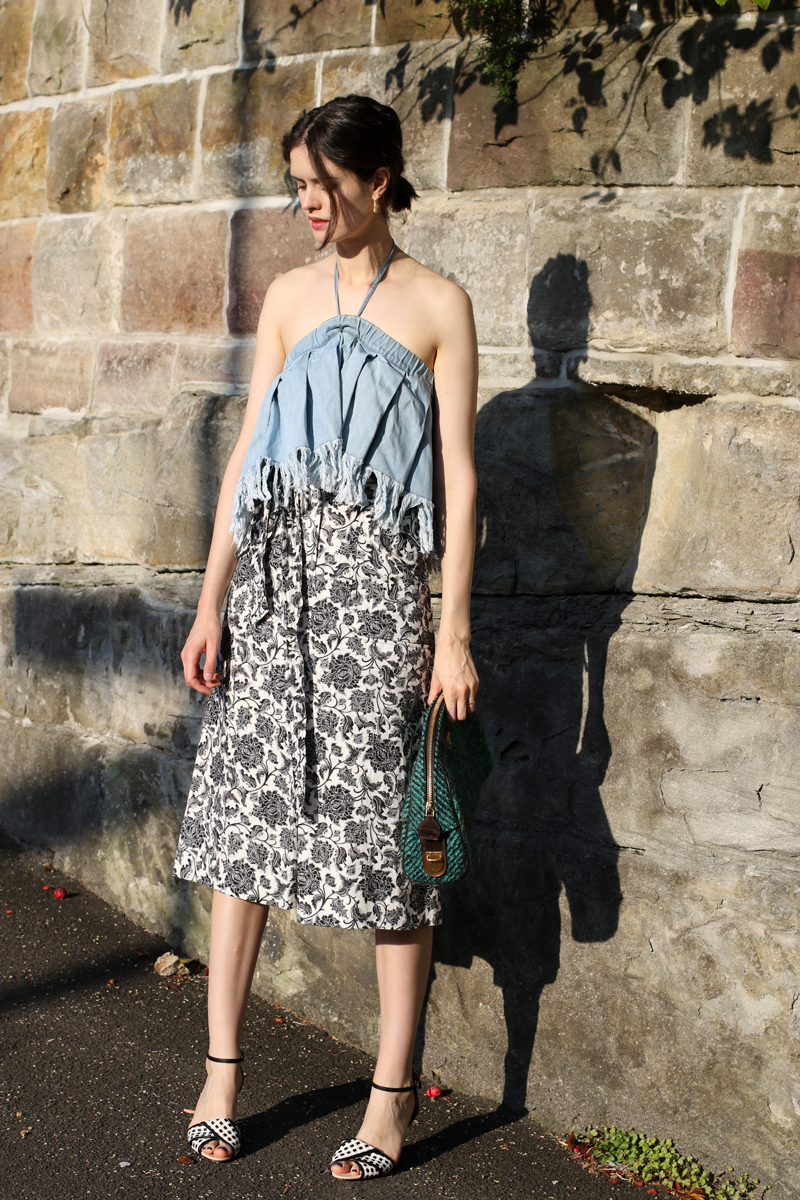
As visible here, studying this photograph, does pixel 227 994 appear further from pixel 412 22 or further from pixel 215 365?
pixel 412 22

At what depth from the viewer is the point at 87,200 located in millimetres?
3760

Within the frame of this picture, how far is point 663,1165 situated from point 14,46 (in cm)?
402

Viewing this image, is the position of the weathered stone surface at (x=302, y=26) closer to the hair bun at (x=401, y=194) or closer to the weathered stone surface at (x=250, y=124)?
the weathered stone surface at (x=250, y=124)

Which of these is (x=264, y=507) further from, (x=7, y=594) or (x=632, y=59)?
(x=7, y=594)

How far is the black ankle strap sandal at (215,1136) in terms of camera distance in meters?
2.48

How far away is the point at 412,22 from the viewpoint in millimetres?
2953

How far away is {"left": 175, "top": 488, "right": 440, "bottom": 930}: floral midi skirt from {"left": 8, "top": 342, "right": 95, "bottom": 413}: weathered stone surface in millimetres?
1644

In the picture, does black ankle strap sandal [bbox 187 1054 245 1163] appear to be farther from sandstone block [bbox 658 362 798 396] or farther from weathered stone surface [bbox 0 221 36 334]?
weathered stone surface [bbox 0 221 36 334]

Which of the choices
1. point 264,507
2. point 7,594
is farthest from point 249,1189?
point 7,594

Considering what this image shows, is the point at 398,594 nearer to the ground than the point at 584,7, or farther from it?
nearer to the ground

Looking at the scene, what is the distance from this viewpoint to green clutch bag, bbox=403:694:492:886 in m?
2.27

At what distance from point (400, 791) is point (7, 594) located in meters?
2.20

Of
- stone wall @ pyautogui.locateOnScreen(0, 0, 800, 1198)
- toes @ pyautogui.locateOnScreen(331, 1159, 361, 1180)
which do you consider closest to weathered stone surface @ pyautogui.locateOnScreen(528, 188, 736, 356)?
stone wall @ pyautogui.locateOnScreen(0, 0, 800, 1198)

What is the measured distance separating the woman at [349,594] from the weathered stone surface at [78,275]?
1.41 metres
